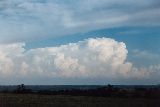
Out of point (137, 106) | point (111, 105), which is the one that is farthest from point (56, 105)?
point (137, 106)

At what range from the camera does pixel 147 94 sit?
214ft

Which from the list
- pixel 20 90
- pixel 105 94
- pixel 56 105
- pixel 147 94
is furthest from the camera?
pixel 20 90

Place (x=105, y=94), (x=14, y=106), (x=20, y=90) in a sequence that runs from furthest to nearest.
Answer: (x=20, y=90), (x=105, y=94), (x=14, y=106)

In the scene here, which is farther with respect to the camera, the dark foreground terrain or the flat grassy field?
the dark foreground terrain

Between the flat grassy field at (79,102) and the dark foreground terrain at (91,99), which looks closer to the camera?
the flat grassy field at (79,102)

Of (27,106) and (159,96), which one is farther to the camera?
(159,96)

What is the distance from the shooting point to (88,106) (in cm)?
4422

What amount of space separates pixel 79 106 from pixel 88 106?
1.02 metres

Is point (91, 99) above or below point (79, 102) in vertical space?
above

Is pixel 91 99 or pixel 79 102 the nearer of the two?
pixel 79 102

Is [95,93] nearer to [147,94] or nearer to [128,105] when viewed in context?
[147,94]

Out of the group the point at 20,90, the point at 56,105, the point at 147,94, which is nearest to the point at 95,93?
the point at 147,94

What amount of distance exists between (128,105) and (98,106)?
3.49 meters

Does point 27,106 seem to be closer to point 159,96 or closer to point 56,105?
point 56,105
